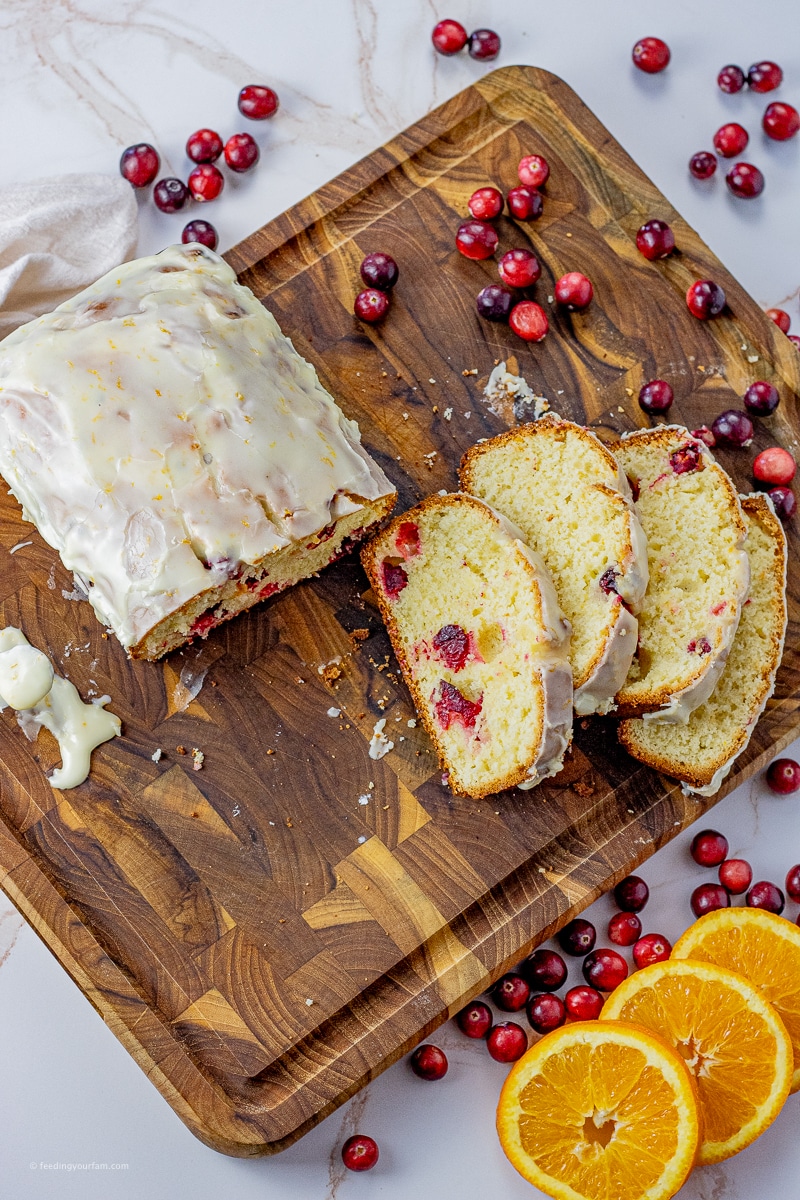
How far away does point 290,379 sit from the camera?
3.98 meters

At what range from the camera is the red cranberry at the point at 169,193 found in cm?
465

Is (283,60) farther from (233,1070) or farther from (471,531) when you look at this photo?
→ (233,1070)

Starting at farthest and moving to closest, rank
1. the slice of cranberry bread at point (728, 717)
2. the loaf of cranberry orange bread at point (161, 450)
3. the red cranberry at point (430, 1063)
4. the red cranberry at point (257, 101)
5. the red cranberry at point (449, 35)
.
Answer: the red cranberry at point (449, 35)
the red cranberry at point (257, 101)
the red cranberry at point (430, 1063)
the slice of cranberry bread at point (728, 717)
the loaf of cranberry orange bread at point (161, 450)

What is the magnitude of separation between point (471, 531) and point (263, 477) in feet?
2.65

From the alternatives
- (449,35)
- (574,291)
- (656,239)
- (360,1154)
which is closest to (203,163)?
(449,35)

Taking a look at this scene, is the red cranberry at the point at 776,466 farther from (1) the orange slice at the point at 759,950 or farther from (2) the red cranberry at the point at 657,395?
(1) the orange slice at the point at 759,950

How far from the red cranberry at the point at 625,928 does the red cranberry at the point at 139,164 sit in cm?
356

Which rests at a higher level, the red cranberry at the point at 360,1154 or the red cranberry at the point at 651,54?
the red cranberry at the point at 651,54

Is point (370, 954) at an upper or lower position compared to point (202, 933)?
lower

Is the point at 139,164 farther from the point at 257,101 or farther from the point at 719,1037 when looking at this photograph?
the point at 719,1037

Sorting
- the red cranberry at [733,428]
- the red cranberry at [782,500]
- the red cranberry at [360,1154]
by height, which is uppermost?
the red cranberry at [733,428]

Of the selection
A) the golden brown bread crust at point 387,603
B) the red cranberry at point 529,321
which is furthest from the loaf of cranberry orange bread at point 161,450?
the red cranberry at point 529,321

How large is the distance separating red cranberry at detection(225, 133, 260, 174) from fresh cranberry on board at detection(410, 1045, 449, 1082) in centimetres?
361

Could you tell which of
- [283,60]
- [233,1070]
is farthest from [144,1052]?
[283,60]
